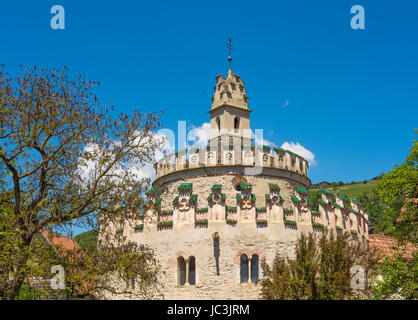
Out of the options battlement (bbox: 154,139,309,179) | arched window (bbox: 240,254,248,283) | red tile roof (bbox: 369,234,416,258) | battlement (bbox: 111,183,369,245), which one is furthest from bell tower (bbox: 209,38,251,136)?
red tile roof (bbox: 369,234,416,258)

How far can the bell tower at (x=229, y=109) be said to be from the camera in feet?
89.0

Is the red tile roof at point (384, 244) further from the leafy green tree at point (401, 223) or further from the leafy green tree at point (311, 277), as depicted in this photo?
the leafy green tree at point (311, 277)

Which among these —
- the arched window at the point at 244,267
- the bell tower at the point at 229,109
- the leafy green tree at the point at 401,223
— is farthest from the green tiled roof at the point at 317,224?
the bell tower at the point at 229,109

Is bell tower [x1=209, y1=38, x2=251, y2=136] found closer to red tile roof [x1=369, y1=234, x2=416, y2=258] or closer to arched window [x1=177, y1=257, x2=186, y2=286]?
arched window [x1=177, y1=257, x2=186, y2=286]

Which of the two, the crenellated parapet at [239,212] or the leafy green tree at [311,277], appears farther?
the crenellated parapet at [239,212]

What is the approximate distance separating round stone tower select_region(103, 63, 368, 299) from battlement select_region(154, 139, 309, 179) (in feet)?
0.19

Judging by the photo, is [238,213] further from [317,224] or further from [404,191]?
[404,191]

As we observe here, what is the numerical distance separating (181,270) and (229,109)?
36.2ft

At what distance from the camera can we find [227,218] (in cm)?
2111

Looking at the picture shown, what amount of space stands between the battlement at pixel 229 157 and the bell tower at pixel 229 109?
293cm

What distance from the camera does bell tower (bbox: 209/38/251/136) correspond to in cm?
2714

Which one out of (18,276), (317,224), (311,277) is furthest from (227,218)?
(18,276)
